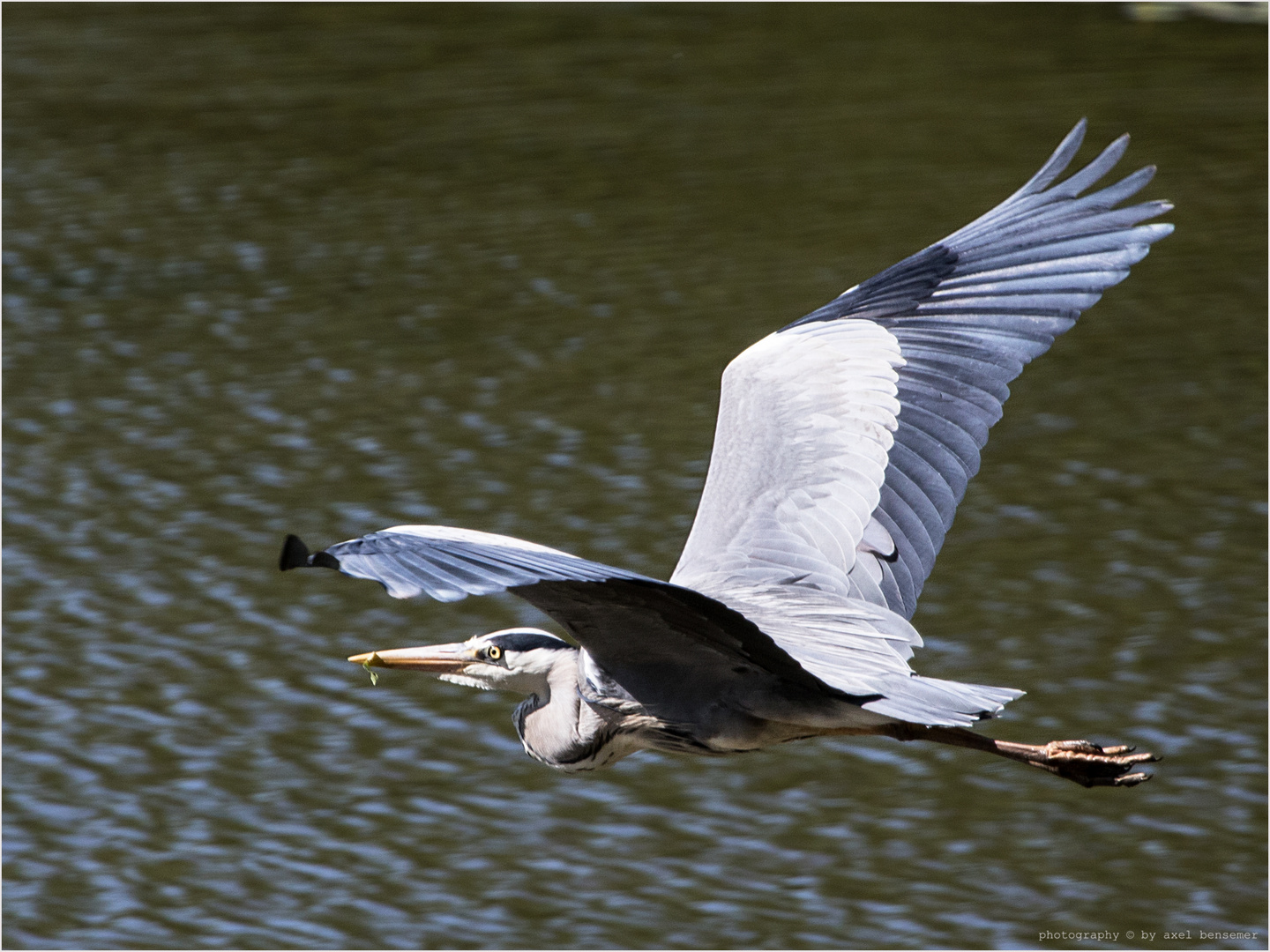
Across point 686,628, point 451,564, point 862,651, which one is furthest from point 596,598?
point 862,651

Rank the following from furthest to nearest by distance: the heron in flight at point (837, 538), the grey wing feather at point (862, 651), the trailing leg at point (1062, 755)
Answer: the trailing leg at point (1062, 755), the heron in flight at point (837, 538), the grey wing feather at point (862, 651)

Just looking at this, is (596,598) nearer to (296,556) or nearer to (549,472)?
(296,556)

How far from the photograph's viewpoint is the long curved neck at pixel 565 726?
416cm

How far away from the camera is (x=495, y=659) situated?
4367mm

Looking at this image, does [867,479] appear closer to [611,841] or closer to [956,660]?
[611,841]

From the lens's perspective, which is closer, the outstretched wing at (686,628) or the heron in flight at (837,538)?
the outstretched wing at (686,628)

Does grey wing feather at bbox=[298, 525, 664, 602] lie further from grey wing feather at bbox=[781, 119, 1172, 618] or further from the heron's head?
grey wing feather at bbox=[781, 119, 1172, 618]

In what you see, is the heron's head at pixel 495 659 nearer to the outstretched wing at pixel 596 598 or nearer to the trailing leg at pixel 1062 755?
the outstretched wing at pixel 596 598

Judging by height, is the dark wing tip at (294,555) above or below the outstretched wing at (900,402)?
below

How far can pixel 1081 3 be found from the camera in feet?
59.1

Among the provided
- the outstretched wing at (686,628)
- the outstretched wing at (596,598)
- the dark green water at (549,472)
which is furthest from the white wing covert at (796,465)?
the dark green water at (549,472)

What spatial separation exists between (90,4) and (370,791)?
1373 centimetres

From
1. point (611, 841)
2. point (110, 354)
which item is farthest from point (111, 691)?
point (110, 354)

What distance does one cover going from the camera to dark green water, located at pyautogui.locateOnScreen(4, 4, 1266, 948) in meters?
6.27
